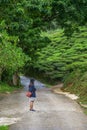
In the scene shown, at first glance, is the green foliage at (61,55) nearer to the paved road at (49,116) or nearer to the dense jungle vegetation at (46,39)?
the dense jungle vegetation at (46,39)

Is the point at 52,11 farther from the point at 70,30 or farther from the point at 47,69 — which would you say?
the point at 47,69

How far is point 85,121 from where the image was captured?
1786 centimetres

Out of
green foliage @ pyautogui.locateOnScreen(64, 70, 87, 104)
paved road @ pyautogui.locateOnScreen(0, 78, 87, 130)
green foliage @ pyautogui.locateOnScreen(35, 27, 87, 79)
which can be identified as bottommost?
green foliage @ pyautogui.locateOnScreen(35, 27, 87, 79)

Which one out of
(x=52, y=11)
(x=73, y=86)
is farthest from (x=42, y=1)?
(x=73, y=86)

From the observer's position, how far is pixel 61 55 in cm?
4891

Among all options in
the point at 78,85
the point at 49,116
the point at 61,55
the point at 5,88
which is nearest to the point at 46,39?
the point at 5,88

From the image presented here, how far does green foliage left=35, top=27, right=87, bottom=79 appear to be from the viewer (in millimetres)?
45875

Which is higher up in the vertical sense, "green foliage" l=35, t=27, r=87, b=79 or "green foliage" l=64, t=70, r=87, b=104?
"green foliage" l=64, t=70, r=87, b=104

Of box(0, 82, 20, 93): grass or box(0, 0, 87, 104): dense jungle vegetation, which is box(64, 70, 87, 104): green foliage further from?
box(0, 82, 20, 93): grass

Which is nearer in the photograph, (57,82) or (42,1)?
(42,1)

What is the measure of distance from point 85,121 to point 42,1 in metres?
15.0

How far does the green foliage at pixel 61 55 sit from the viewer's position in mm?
45875

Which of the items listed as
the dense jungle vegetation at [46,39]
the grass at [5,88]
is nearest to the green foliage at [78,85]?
the dense jungle vegetation at [46,39]

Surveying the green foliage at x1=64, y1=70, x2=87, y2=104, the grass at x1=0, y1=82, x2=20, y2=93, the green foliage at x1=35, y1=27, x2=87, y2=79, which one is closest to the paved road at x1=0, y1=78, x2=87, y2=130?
the green foliage at x1=64, y1=70, x2=87, y2=104
